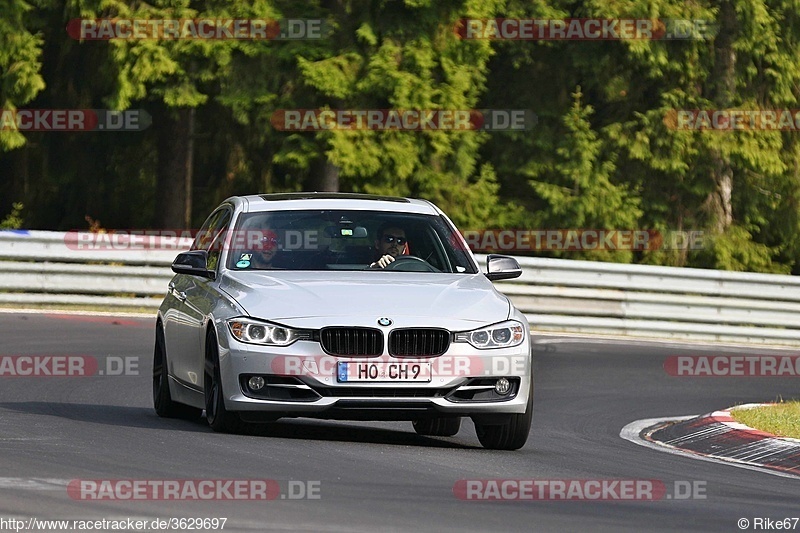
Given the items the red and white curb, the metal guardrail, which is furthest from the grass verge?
the metal guardrail

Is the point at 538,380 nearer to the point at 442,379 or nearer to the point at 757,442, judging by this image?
the point at 757,442

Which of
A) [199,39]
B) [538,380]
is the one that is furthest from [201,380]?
[199,39]

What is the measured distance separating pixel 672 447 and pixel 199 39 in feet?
54.5

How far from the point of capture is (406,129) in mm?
28109

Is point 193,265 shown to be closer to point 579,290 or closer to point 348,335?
point 348,335

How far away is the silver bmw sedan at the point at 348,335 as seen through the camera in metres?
10.6
